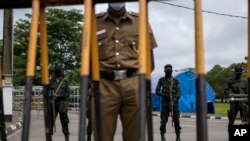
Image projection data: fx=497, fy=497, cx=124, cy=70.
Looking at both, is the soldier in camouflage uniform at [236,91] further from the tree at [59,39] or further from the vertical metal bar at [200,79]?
the tree at [59,39]

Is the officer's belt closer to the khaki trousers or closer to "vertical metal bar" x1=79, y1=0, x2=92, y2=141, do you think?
the khaki trousers

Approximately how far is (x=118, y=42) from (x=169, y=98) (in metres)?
5.89

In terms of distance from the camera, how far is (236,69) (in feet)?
35.0

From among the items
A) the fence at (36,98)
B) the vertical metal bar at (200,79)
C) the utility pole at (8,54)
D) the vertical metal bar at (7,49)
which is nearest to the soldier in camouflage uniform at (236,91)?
the utility pole at (8,54)

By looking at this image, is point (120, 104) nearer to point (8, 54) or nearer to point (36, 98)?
point (8, 54)

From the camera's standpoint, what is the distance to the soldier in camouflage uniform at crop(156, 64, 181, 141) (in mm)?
9383

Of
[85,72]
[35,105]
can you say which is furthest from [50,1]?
[35,105]

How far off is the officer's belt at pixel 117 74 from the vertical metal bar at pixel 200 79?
1206mm

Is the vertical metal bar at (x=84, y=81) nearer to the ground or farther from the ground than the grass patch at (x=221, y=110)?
farther from the ground

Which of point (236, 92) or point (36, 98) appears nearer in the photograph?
point (236, 92)

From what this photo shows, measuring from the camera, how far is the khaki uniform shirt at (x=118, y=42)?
365cm

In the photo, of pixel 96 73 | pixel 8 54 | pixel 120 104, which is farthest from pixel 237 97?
pixel 96 73

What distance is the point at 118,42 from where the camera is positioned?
367 cm

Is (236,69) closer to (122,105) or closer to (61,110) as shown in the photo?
(61,110)
